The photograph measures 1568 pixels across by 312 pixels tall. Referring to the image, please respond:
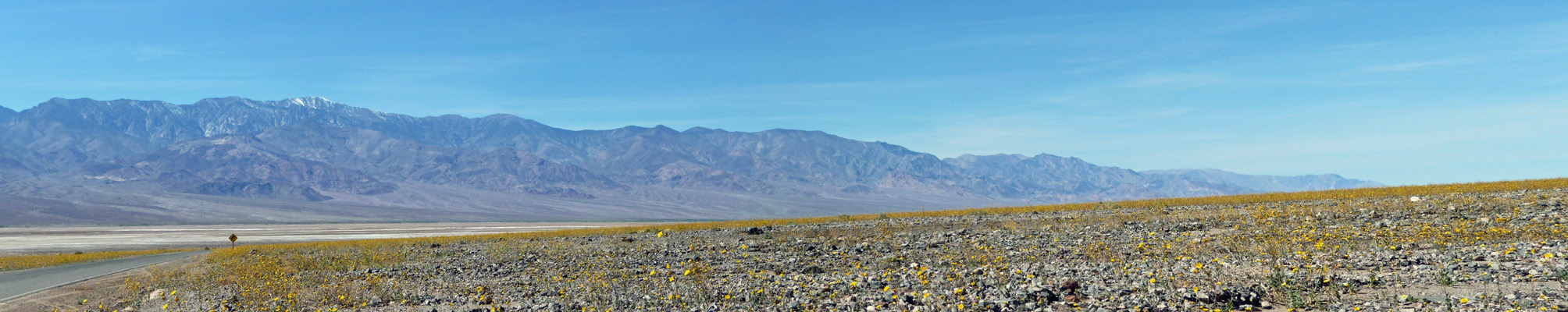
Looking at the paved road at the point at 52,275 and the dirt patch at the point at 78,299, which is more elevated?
the dirt patch at the point at 78,299

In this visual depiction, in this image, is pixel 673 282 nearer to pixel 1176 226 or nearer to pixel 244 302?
pixel 244 302

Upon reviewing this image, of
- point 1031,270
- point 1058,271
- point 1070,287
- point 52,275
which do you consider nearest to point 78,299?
point 52,275

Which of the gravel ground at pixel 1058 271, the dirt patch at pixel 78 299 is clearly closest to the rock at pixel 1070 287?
the gravel ground at pixel 1058 271

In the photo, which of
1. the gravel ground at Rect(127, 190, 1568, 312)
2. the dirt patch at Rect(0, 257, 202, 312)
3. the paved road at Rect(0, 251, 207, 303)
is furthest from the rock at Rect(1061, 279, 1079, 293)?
the paved road at Rect(0, 251, 207, 303)

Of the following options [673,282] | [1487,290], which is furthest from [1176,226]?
[673,282]

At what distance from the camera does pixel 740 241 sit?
25281mm

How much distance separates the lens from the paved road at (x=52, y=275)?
22156 mm

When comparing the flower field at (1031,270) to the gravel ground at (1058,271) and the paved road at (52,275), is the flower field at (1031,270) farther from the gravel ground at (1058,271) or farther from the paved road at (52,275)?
the paved road at (52,275)

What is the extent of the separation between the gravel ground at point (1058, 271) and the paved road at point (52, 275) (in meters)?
3.84

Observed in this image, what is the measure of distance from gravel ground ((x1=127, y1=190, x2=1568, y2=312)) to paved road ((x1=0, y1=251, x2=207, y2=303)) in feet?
12.6

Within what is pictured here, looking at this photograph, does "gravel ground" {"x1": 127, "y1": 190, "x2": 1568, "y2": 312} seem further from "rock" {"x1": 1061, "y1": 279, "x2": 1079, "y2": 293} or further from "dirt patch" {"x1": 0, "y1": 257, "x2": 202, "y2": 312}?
"dirt patch" {"x1": 0, "y1": 257, "x2": 202, "y2": 312}

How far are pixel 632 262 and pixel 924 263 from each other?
25.1ft

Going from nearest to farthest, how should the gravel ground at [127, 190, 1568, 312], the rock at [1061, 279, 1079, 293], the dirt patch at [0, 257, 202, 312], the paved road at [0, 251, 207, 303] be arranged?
the gravel ground at [127, 190, 1568, 312] < the rock at [1061, 279, 1079, 293] < the dirt patch at [0, 257, 202, 312] < the paved road at [0, 251, 207, 303]

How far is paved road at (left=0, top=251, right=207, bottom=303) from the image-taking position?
22.2 m
